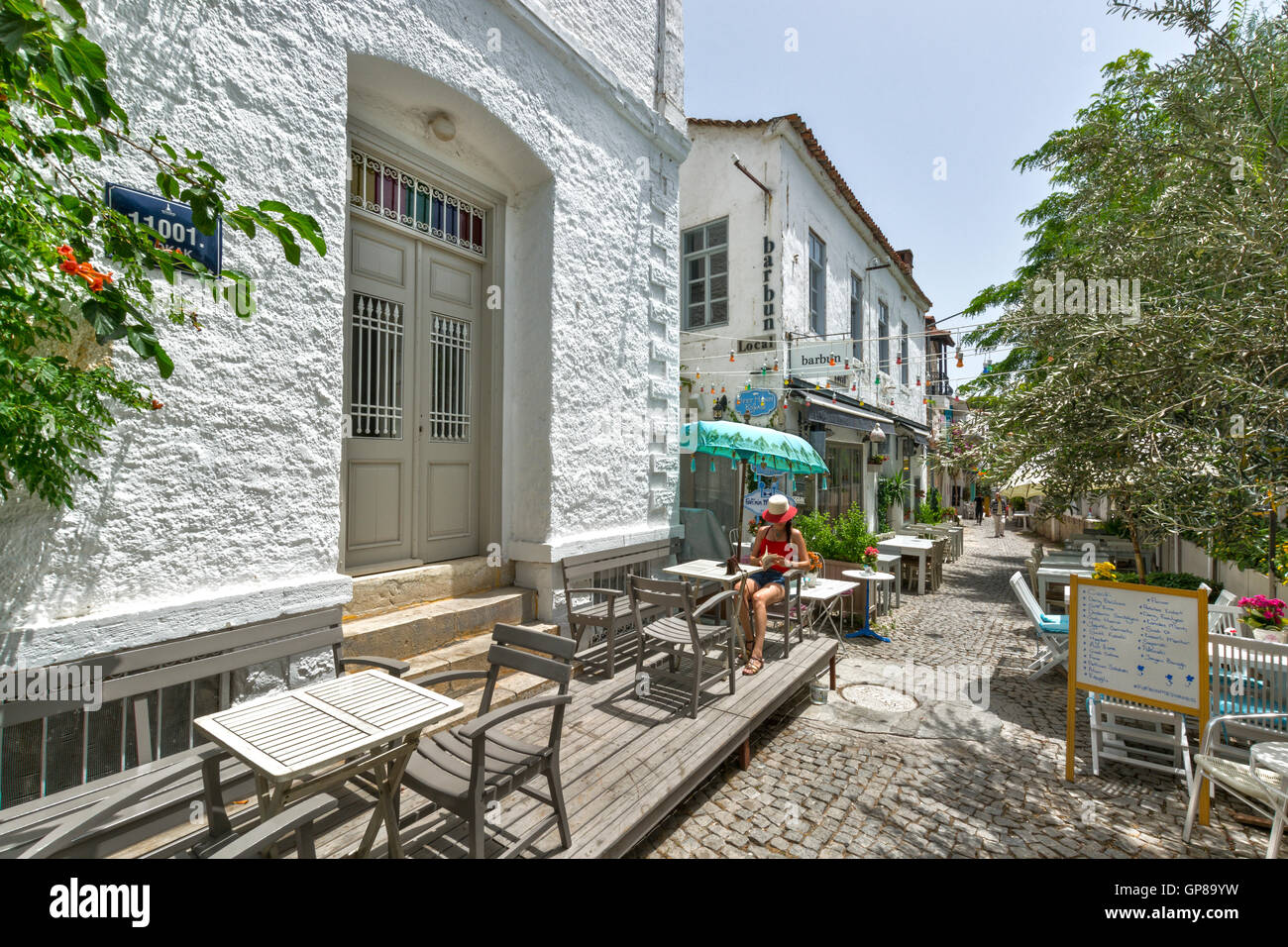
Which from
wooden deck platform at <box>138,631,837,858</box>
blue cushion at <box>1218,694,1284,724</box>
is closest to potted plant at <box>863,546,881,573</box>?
wooden deck platform at <box>138,631,837,858</box>

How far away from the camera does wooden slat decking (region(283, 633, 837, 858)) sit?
8.16ft

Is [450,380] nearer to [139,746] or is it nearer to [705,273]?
[139,746]

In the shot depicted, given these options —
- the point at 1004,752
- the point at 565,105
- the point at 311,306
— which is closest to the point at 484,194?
the point at 565,105

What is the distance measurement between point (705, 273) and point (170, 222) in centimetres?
883

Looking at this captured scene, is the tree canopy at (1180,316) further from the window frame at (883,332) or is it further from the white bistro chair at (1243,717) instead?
the window frame at (883,332)

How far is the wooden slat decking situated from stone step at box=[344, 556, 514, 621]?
3.96 feet

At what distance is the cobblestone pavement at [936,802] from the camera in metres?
3.05

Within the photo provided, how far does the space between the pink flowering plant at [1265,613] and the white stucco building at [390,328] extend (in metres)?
4.78

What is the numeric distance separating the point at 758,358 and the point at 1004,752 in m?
6.71

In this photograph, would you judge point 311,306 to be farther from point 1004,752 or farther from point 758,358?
point 758,358

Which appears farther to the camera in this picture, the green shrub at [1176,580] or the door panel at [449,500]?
the green shrub at [1176,580]

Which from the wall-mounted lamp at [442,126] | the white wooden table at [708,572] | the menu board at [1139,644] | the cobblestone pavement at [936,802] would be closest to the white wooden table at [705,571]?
the white wooden table at [708,572]

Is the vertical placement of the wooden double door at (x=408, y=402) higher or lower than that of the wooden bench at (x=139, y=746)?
higher

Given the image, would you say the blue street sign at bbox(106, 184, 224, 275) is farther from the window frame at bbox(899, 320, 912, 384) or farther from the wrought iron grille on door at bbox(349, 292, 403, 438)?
the window frame at bbox(899, 320, 912, 384)
